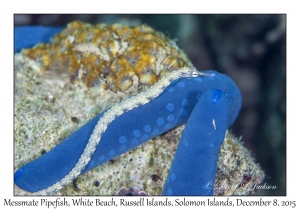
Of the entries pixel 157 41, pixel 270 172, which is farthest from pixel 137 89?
pixel 270 172

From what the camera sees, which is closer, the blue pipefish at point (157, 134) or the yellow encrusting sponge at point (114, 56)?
the blue pipefish at point (157, 134)

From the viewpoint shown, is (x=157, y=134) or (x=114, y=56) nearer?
(x=157, y=134)

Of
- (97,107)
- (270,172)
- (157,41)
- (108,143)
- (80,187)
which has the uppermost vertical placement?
(157,41)

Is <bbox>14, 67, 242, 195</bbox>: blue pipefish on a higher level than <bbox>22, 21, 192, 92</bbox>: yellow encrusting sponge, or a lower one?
lower

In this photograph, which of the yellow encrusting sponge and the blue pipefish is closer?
the blue pipefish

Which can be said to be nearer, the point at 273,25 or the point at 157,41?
the point at 157,41

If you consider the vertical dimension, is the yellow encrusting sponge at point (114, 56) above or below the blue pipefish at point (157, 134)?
above

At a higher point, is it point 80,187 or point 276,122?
point 276,122

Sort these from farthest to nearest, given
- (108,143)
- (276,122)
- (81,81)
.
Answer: (276,122), (81,81), (108,143)

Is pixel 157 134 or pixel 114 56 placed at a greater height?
pixel 114 56

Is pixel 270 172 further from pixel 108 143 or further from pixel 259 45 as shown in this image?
pixel 108 143

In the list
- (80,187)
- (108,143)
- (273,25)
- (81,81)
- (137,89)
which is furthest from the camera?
(273,25)
